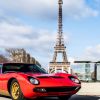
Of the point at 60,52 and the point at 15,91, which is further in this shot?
the point at 60,52

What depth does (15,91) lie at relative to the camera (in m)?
9.84

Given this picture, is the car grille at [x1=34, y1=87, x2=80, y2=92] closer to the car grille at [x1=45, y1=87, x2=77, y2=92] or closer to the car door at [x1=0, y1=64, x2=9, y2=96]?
the car grille at [x1=45, y1=87, x2=77, y2=92]

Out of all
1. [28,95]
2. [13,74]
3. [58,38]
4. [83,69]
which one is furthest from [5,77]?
[58,38]

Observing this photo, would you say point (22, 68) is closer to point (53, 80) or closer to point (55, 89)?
point (53, 80)

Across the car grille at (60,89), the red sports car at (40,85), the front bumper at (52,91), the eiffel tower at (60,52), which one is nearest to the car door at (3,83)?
the red sports car at (40,85)

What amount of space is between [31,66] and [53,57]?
9059 cm

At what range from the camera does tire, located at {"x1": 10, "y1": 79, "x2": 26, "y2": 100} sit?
9523mm

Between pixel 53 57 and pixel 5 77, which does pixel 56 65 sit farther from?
pixel 5 77

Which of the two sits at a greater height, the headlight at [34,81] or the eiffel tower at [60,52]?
the eiffel tower at [60,52]

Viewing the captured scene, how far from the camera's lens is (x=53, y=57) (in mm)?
101875

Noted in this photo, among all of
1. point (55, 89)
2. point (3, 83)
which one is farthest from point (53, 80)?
point (3, 83)

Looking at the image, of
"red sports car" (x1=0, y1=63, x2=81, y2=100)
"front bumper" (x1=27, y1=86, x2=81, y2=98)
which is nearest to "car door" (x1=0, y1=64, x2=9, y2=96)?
"red sports car" (x1=0, y1=63, x2=81, y2=100)

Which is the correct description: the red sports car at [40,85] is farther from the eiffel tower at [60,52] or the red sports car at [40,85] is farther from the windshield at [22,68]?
the eiffel tower at [60,52]

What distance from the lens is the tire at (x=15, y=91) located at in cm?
952
